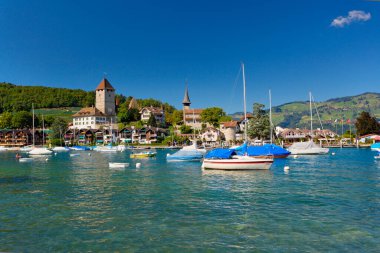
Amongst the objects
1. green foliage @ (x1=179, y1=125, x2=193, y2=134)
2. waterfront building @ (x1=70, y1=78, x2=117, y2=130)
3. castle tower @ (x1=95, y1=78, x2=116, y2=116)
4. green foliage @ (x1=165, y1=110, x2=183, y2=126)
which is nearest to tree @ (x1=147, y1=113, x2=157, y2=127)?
green foliage @ (x1=179, y1=125, x2=193, y2=134)

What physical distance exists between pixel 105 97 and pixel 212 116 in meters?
64.2

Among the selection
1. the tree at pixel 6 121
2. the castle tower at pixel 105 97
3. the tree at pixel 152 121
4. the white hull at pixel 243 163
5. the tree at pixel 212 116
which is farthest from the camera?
the castle tower at pixel 105 97

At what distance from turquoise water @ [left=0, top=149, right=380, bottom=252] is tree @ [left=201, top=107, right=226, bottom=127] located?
13807 centimetres

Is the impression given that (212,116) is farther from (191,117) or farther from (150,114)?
(150,114)

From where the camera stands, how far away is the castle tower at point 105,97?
191000 mm

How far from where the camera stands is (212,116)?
556ft

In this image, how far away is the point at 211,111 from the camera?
171500 mm

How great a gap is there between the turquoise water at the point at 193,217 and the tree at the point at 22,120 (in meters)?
167

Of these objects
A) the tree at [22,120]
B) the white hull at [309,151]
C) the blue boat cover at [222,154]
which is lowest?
the white hull at [309,151]

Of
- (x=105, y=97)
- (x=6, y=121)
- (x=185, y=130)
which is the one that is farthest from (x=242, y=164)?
(x=6, y=121)

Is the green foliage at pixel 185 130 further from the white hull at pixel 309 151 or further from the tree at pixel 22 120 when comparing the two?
the white hull at pixel 309 151

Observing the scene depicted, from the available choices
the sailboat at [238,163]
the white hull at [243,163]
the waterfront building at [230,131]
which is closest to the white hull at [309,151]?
the sailboat at [238,163]

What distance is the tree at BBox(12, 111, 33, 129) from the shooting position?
18077 centimetres

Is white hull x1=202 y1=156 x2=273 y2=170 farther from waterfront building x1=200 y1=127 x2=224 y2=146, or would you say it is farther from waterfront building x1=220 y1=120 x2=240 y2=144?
waterfront building x1=220 y1=120 x2=240 y2=144
